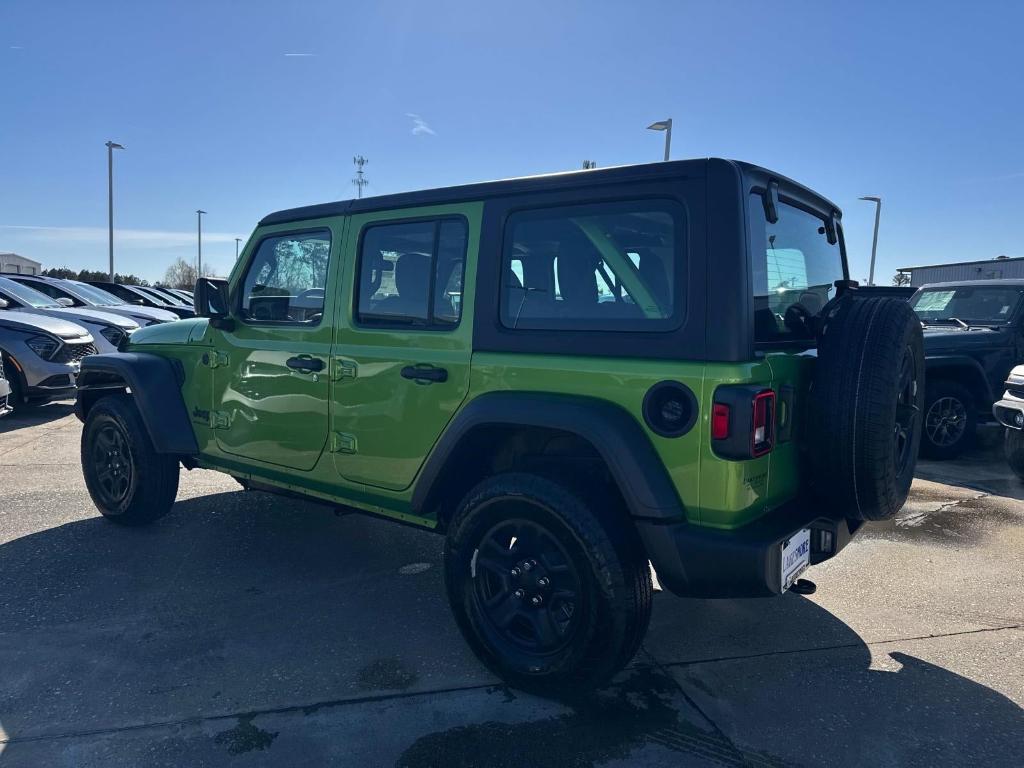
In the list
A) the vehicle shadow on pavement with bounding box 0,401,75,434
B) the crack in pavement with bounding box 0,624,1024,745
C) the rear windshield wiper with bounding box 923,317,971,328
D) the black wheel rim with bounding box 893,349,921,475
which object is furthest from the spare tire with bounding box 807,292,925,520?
the vehicle shadow on pavement with bounding box 0,401,75,434

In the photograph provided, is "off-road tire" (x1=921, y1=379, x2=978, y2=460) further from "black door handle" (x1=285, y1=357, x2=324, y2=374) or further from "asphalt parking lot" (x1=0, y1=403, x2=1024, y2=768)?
"black door handle" (x1=285, y1=357, x2=324, y2=374)

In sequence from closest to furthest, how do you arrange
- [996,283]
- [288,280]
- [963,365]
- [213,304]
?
[288,280] < [213,304] < [963,365] < [996,283]

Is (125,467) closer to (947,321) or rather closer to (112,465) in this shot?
(112,465)

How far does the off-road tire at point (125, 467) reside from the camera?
437 centimetres

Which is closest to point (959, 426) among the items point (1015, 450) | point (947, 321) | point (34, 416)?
point (1015, 450)

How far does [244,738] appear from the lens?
8.10 ft

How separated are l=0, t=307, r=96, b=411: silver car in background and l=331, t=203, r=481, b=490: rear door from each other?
6.61 m

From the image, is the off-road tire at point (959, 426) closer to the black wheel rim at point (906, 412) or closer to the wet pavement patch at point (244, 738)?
the black wheel rim at point (906, 412)

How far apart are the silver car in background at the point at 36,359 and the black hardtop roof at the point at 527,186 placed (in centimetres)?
619

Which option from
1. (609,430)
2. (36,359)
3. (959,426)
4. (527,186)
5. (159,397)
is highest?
(527,186)

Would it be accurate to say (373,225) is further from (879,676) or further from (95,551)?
(879,676)

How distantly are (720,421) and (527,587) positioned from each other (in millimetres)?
1002

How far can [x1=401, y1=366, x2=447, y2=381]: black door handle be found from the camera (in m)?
2.98

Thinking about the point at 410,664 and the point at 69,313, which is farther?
the point at 69,313
